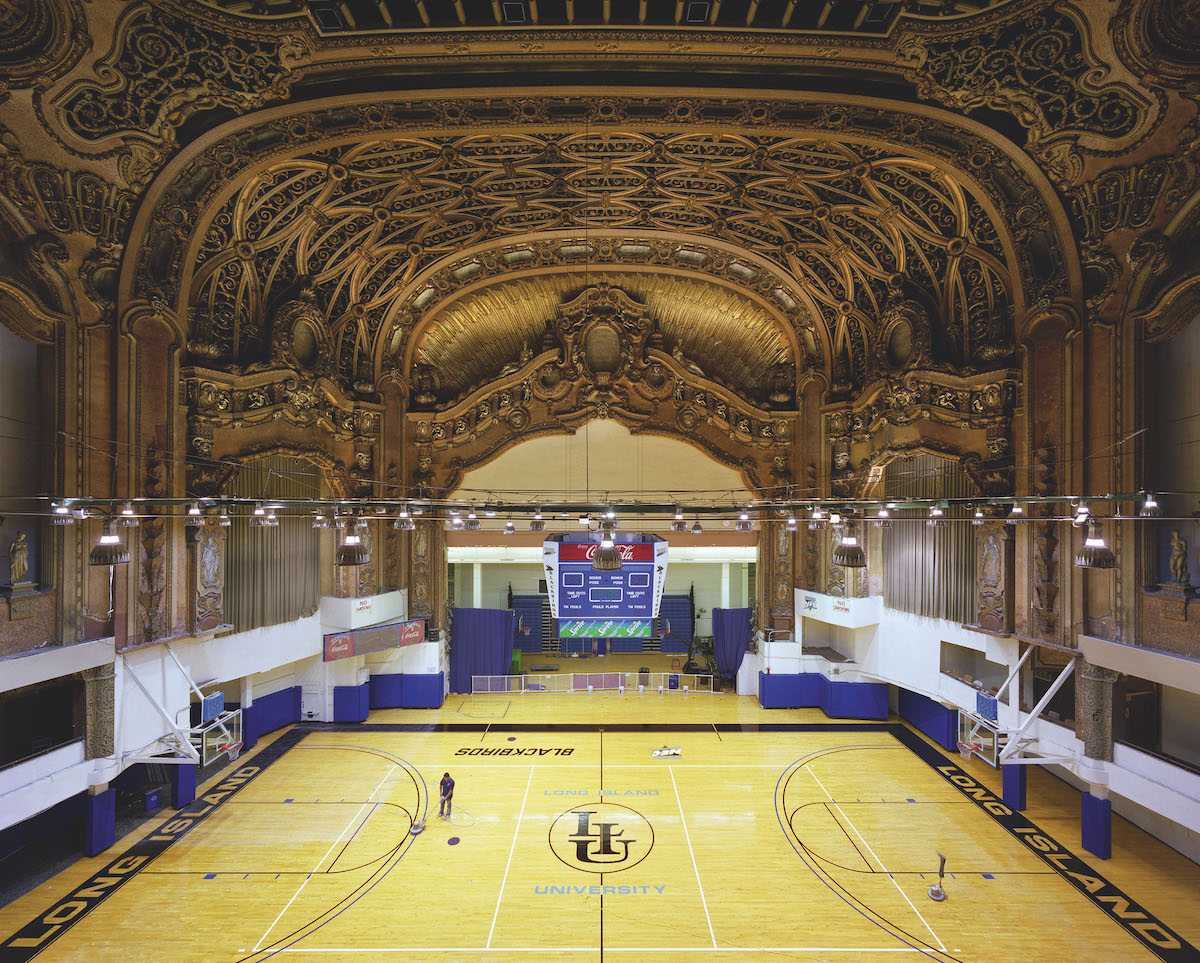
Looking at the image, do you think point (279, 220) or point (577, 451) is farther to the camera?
point (577, 451)

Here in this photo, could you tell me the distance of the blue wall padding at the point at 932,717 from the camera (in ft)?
49.8

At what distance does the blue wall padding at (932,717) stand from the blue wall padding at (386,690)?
14425 millimetres

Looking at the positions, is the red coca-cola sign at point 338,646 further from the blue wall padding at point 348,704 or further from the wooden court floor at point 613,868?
the wooden court floor at point 613,868

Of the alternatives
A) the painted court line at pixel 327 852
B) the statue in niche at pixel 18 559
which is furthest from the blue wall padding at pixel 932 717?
the statue in niche at pixel 18 559

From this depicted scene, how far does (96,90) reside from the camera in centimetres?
939

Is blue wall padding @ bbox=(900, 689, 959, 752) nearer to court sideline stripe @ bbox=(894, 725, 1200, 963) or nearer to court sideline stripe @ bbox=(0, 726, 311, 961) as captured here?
court sideline stripe @ bbox=(894, 725, 1200, 963)

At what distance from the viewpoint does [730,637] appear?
20.9 metres

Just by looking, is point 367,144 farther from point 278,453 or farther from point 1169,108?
point 1169,108

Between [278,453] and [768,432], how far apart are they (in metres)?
13.5

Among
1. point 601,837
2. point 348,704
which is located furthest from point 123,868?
point 601,837

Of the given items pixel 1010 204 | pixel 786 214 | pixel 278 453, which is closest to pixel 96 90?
pixel 278 453

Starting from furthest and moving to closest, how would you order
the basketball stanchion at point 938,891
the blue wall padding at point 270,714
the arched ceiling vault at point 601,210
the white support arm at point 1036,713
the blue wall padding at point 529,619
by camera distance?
the blue wall padding at point 529,619 < the blue wall padding at point 270,714 < the arched ceiling vault at point 601,210 < the white support arm at point 1036,713 < the basketball stanchion at point 938,891

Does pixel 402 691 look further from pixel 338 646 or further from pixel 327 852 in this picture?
pixel 327 852

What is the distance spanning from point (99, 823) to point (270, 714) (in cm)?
570
